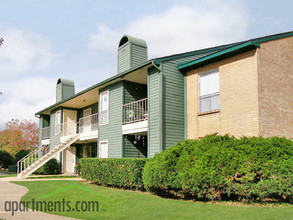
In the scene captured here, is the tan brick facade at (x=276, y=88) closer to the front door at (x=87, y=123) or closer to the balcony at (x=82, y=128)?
the balcony at (x=82, y=128)

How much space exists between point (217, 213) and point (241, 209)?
0.79 meters

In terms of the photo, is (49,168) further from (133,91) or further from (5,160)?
(5,160)

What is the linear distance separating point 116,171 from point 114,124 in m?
4.13

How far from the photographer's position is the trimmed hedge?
41.7 ft

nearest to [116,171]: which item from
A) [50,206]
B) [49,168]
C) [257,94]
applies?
[50,206]

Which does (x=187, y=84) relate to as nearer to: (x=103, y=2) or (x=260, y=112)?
A: (x=260, y=112)

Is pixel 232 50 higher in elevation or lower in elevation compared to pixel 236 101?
higher

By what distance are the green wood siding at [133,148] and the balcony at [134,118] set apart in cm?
59

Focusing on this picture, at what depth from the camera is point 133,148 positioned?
16.8 metres

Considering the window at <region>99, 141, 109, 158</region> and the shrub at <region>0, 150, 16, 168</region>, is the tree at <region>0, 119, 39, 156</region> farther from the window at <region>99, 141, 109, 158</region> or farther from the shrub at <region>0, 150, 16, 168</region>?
the window at <region>99, 141, 109, 158</region>

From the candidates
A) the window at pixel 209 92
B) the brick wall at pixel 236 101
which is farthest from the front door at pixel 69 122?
the window at pixel 209 92

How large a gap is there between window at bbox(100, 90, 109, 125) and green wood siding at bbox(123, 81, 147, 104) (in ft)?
5.95

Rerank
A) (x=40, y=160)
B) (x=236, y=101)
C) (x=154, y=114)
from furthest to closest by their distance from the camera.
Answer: (x=40, y=160) < (x=154, y=114) < (x=236, y=101)

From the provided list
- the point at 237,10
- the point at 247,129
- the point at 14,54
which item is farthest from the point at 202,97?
the point at 14,54
